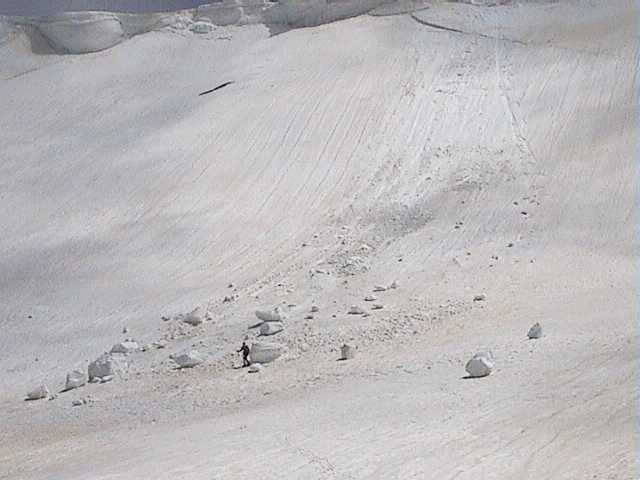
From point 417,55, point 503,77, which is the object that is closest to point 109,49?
point 417,55

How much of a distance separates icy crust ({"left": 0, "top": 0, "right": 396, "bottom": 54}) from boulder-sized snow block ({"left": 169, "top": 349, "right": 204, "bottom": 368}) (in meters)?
18.5

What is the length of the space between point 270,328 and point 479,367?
16.0 feet

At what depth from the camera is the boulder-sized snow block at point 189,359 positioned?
17312mm

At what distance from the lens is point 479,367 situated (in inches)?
556

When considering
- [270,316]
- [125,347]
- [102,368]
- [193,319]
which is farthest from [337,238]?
[102,368]

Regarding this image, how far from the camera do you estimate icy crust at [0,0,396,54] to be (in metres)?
34.3

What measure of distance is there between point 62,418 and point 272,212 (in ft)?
31.4

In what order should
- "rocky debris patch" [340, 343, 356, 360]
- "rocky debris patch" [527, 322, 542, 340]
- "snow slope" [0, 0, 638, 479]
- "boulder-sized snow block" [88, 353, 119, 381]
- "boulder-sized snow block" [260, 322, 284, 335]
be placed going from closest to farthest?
"snow slope" [0, 0, 638, 479]
"rocky debris patch" [527, 322, 542, 340]
"rocky debris patch" [340, 343, 356, 360]
"boulder-sized snow block" [88, 353, 119, 381]
"boulder-sized snow block" [260, 322, 284, 335]

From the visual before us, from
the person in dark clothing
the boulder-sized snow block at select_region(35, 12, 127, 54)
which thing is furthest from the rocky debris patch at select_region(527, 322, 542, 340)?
the boulder-sized snow block at select_region(35, 12, 127, 54)

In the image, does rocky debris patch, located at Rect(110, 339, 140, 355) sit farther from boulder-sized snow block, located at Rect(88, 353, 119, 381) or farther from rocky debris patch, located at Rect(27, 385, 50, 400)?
rocky debris patch, located at Rect(27, 385, 50, 400)

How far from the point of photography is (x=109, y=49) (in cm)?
3416

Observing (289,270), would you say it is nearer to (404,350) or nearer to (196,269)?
(196,269)

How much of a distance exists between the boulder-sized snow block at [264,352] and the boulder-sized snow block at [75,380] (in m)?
2.58

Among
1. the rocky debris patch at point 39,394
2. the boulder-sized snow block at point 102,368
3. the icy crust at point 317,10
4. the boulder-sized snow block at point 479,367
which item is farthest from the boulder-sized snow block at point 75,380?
the icy crust at point 317,10
